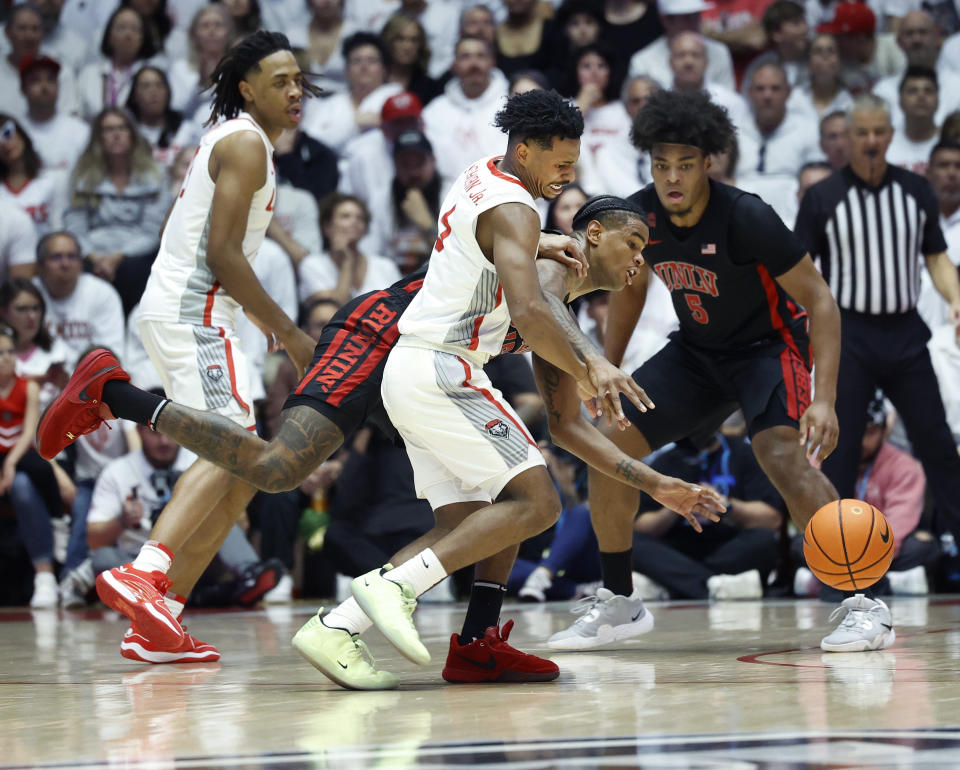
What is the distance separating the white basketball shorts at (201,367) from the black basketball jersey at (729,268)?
1558 millimetres

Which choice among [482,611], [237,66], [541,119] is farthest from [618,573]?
[237,66]

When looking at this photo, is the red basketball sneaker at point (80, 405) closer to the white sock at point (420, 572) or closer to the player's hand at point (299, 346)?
the player's hand at point (299, 346)

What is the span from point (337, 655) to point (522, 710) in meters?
0.64

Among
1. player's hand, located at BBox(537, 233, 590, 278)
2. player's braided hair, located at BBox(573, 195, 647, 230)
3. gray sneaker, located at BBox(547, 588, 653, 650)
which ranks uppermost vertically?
player's braided hair, located at BBox(573, 195, 647, 230)

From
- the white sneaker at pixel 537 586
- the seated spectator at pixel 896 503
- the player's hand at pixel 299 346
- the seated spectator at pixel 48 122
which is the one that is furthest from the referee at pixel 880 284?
the seated spectator at pixel 48 122

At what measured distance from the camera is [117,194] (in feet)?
32.1

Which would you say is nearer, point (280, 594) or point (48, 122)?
point (280, 594)

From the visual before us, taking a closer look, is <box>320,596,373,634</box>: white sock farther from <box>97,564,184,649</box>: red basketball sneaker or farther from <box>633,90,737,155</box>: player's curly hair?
<box>633,90,737,155</box>: player's curly hair

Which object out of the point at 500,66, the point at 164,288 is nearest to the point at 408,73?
the point at 500,66

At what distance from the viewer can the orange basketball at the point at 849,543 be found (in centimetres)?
447

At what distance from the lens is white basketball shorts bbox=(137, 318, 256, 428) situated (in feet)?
15.6

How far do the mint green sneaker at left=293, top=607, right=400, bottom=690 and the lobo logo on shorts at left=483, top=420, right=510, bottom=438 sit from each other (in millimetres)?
660

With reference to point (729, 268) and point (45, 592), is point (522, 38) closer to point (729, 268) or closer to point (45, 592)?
point (45, 592)

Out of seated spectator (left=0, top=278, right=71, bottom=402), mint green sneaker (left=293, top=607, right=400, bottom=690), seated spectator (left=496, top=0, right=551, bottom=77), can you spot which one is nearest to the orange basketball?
mint green sneaker (left=293, top=607, right=400, bottom=690)
